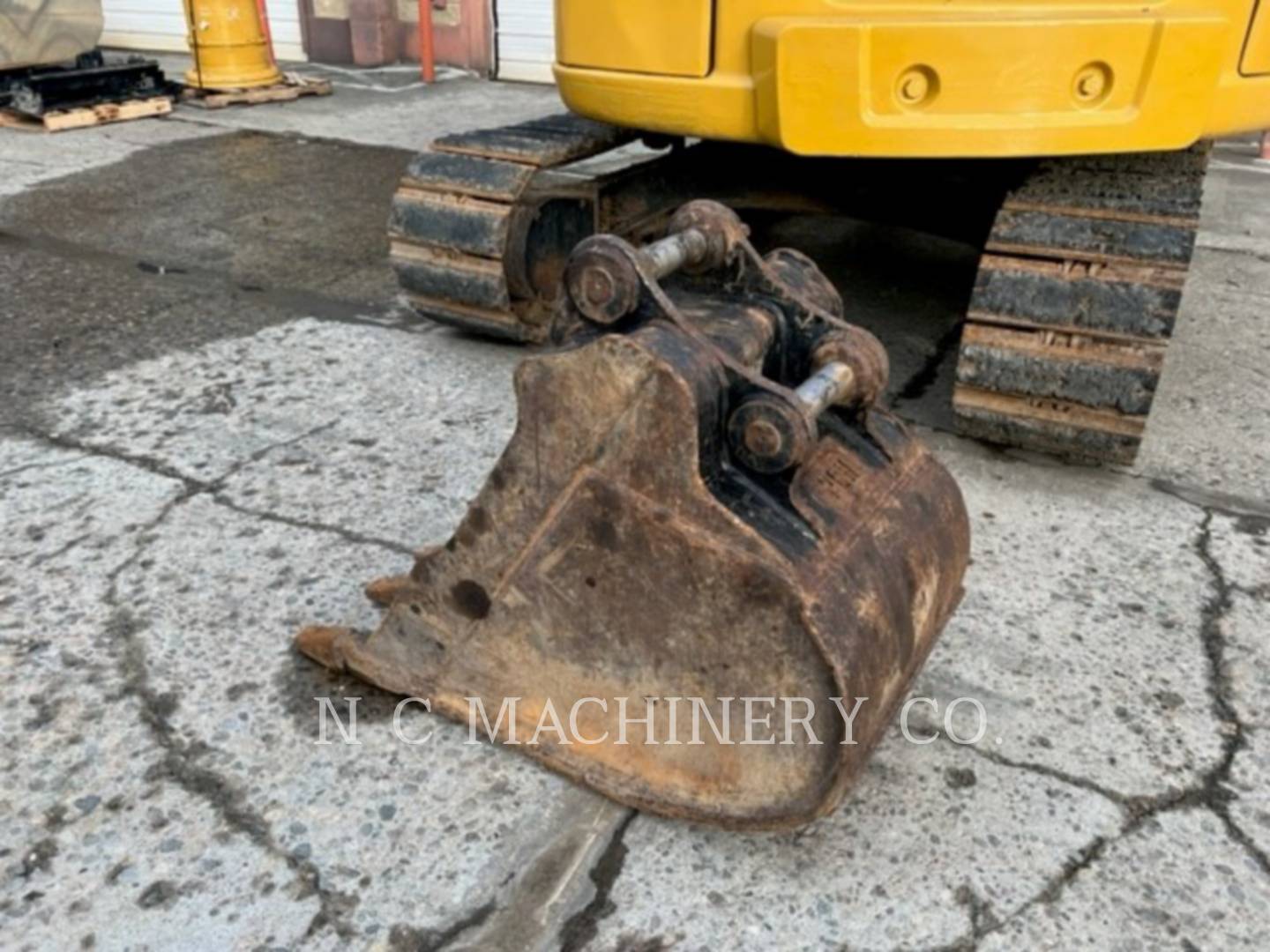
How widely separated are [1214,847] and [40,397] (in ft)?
9.64

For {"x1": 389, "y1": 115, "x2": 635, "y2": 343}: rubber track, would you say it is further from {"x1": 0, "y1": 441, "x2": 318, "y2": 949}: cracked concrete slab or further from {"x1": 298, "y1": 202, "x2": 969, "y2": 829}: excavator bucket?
{"x1": 298, "y1": 202, "x2": 969, "y2": 829}: excavator bucket

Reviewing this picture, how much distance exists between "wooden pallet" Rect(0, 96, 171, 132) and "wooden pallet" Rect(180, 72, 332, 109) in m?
0.33

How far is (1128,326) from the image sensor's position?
266 centimetres

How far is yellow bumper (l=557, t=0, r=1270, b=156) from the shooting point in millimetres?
2406

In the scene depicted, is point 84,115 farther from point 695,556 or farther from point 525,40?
point 695,556

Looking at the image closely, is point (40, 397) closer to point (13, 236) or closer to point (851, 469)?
point (13, 236)

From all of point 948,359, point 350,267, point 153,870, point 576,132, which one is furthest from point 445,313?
point 153,870

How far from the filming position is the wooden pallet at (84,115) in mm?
6574

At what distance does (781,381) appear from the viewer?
188cm

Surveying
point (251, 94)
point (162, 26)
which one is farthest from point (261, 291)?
point (162, 26)

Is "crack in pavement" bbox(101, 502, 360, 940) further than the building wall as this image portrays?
No

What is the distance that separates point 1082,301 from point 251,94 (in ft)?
20.6

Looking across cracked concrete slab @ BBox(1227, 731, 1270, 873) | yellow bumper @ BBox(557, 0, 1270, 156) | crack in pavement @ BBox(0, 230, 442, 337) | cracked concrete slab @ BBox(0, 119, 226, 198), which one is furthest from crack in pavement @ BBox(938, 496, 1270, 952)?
cracked concrete slab @ BBox(0, 119, 226, 198)

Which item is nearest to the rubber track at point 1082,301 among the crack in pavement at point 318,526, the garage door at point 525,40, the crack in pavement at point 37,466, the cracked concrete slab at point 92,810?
the crack in pavement at point 318,526
